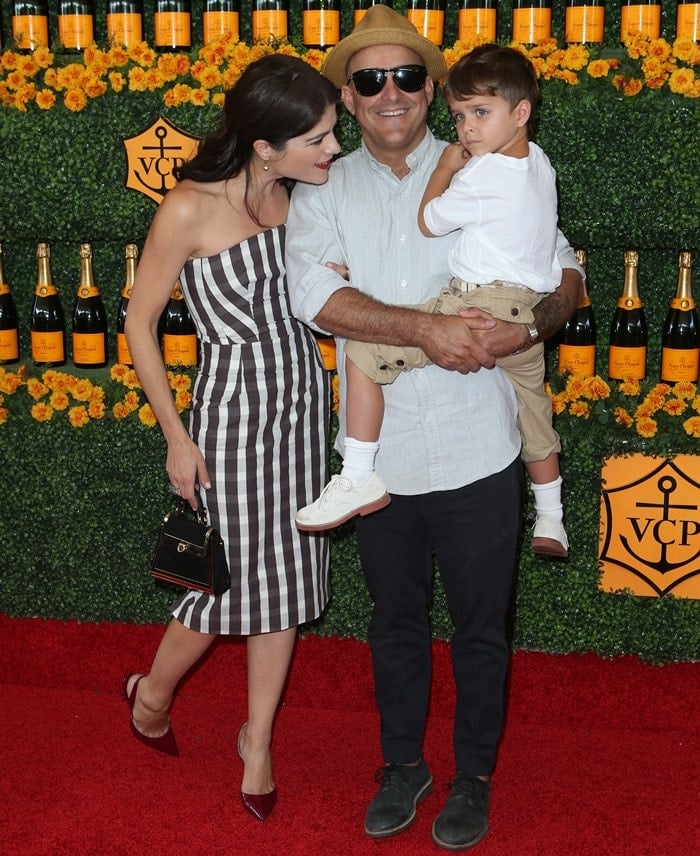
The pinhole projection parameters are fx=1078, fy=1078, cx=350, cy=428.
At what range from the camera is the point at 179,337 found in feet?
11.3

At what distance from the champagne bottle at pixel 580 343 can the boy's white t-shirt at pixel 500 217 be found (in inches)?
39.3

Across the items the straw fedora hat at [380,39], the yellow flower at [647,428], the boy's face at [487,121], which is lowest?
the yellow flower at [647,428]

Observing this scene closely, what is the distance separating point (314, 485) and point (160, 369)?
0.46 m

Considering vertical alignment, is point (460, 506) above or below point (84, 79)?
below

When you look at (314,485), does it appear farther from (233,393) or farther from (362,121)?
(362,121)

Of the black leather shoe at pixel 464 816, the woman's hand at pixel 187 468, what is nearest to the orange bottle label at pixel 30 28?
the woman's hand at pixel 187 468

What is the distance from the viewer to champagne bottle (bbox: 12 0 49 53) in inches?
134

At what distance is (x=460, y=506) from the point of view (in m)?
2.34

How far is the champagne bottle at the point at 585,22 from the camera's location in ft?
10.2

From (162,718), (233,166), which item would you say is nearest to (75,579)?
(162,718)

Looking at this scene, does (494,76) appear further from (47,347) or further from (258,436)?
(47,347)

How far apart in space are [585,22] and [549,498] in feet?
4.75

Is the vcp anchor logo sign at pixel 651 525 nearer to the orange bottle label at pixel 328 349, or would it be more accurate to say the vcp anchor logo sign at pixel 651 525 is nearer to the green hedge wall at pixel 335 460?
the green hedge wall at pixel 335 460

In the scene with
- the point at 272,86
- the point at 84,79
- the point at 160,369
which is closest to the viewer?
the point at 272,86
